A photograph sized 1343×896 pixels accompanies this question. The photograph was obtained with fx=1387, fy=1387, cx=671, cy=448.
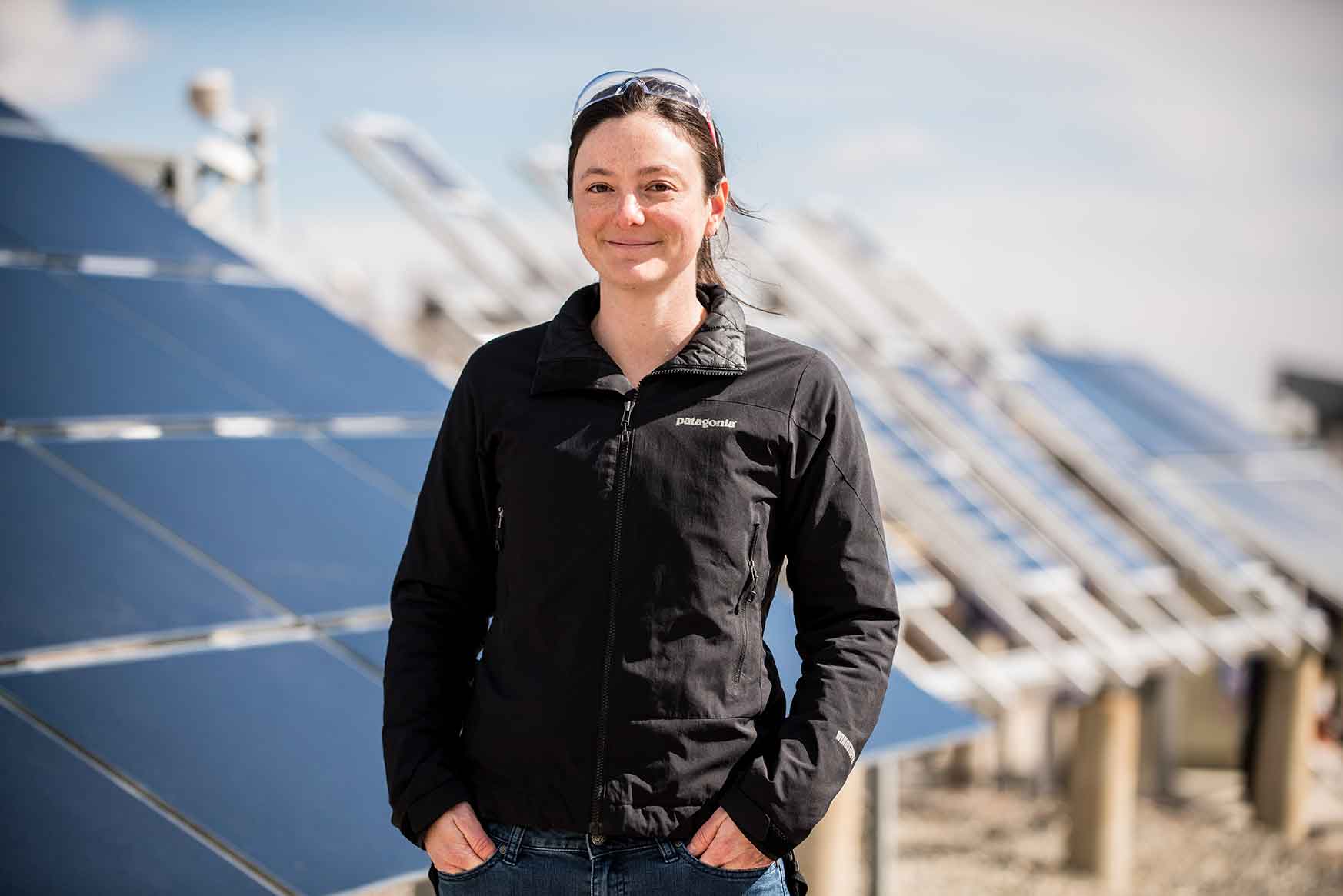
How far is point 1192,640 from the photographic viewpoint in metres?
12.9

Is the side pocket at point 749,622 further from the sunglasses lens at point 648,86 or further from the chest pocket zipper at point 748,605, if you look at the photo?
the sunglasses lens at point 648,86

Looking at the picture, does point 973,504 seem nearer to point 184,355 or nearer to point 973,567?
point 973,567

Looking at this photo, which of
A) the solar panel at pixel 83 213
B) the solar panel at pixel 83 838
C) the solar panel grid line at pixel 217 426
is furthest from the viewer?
the solar panel at pixel 83 213

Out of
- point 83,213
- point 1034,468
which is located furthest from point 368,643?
point 1034,468

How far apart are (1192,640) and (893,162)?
313 feet

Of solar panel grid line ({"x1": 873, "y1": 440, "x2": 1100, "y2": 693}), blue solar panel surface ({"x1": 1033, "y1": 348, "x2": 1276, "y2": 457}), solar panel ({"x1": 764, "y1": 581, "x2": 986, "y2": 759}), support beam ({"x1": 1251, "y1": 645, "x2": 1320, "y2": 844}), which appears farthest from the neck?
blue solar panel surface ({"x1": 1033, "y1": 348, "x2": 1276, "y2": 457})

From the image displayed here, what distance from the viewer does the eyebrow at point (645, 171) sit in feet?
8.73

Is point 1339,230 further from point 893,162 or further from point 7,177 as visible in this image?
point 7,177

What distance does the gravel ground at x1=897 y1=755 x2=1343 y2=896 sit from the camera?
12.9 meters

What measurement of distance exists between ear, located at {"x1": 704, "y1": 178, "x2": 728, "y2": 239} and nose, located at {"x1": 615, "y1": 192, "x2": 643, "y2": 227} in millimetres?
210

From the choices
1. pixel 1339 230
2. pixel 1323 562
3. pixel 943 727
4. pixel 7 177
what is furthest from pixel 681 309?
pixel 1339 230

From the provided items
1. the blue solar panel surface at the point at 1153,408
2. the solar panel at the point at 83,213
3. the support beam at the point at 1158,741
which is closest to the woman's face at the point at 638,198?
the solar panel at the point at 83,213

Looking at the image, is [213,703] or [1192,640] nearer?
[213,703]

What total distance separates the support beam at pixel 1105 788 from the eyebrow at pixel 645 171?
11161mm
